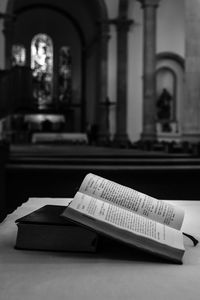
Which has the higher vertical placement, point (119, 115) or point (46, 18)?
point (46, 18)

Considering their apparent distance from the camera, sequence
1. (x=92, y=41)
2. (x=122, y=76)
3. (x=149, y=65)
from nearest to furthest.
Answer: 1. (x=149, y=65)
2. (x=122, y=76)
3. (x=92, y=41)

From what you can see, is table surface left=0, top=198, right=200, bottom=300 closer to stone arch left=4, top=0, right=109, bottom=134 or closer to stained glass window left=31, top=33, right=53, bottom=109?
stone arch left=4, top=0, right=109, bottom=134

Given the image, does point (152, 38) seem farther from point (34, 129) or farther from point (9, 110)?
point (9, 110)

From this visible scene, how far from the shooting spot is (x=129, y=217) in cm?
171

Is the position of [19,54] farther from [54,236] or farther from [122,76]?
[54,236]

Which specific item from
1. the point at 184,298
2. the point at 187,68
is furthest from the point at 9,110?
the point at 187,68

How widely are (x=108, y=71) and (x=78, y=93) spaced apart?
832 cm

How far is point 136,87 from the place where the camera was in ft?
63.0

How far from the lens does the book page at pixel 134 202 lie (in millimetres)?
1831

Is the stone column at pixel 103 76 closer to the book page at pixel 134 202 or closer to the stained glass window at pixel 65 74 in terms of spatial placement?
the stained glass window at pixel 65 74

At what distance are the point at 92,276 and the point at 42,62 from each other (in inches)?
1110

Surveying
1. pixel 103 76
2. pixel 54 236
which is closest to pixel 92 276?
pixel 54 236

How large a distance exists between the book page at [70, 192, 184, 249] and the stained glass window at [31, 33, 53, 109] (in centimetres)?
2722

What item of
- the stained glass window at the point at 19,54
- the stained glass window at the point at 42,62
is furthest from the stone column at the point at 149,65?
the stained glass window at the point at 42,62
